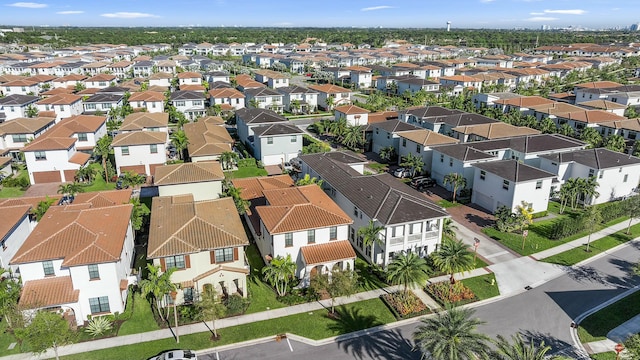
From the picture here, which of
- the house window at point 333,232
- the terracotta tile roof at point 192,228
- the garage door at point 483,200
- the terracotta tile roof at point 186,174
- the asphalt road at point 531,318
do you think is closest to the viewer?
the asphalt road at point 531,318

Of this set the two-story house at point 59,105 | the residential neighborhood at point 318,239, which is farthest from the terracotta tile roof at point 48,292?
the two-story house at point 59,105

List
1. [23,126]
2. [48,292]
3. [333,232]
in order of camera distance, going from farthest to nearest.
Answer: [23,126] → [333,232] → [48,292]

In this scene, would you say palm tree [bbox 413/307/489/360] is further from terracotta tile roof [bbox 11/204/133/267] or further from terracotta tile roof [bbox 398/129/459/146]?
terracotta tile roof [bbox 398/129/459/146]

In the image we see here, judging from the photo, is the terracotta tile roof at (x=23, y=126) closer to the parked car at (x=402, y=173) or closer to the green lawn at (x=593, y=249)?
the parked car at (x=402, y=173)

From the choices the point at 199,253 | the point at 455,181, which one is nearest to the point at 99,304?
the point at 199,253

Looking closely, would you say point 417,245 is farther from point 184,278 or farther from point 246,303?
point 184,278

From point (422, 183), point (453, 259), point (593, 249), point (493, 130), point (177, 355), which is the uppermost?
point (493, 130)

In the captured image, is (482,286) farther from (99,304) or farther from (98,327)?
(99,304)
